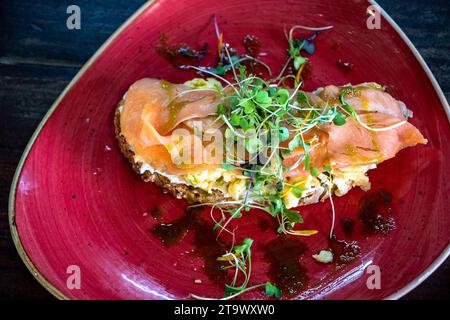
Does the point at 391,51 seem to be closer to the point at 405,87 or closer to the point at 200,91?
the point at 405,87

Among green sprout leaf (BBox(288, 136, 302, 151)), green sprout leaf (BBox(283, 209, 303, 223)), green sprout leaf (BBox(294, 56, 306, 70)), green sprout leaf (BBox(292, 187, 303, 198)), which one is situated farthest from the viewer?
green sprout leaf (BBox(294, 56, 306, 70))

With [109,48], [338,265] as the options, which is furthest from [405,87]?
[109,48]

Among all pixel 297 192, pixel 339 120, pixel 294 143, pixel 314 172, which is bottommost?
pixel 297 192

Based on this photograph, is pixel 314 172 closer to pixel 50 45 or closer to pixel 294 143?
pixel 294 143

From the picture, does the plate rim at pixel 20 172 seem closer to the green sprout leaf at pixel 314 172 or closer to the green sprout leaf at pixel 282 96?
the green sprout leaf at pixel 282 96

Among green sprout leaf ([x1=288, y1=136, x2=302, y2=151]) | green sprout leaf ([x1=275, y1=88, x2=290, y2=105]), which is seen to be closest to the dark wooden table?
green sprout leaf ([x1=275, y1=88, x2=290, y2=105])

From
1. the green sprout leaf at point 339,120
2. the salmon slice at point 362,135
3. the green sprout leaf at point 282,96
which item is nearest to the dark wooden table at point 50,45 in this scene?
the salmon slice at point 362,135

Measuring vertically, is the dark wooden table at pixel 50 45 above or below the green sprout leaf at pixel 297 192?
above

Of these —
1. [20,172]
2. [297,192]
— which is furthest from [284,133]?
[20,172]

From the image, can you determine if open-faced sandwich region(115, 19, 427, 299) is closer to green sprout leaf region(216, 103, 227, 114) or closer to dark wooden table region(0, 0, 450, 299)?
green sprout leaf region(216, 103, 227, 114)
